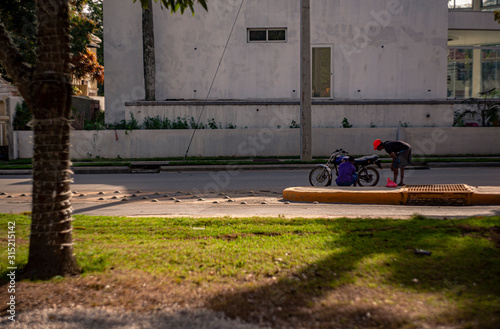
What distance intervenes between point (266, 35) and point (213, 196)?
15076mm

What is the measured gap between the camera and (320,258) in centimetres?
562

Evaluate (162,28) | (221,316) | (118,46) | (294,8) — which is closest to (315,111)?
(294,8)

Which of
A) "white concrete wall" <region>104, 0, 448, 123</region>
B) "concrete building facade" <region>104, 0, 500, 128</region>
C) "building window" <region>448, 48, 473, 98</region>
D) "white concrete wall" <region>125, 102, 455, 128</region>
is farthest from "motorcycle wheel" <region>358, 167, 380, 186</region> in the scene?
"building window" <region>448, 48, 473, 98</region>

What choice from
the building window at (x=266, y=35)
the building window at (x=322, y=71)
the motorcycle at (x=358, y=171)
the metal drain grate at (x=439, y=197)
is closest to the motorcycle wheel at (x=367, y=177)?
the motorcycle at (x=358, y=171)

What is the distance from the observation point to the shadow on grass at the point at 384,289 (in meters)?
4.24

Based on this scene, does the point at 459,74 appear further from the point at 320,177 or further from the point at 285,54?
the point at 320,177

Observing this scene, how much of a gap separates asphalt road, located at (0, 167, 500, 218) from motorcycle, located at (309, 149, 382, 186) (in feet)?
3.04

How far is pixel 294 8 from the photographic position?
2533cm

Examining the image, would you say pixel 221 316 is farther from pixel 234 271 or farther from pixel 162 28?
pixel 162 28

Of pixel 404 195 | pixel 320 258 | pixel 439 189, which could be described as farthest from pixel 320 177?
pixel 320 258

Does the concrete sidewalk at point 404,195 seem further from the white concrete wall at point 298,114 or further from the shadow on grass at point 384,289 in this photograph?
the white concrete wall at point 298,114

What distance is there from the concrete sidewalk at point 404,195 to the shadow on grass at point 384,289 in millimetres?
4508

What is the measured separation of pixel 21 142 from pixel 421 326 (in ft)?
72.9

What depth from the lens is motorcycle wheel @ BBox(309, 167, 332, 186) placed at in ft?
44.9
